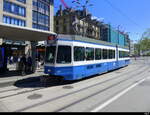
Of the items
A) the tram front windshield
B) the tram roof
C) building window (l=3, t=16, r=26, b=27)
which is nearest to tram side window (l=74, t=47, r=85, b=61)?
the tram front windshield

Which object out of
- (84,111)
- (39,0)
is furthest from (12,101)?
(39,0)

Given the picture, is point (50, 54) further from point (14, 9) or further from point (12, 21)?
point (14, 9)

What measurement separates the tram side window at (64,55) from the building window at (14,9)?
1069 inches

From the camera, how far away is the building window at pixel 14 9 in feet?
106

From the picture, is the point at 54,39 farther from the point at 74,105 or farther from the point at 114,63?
the point at 114,63

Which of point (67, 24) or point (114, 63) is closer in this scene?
point (114, 63)

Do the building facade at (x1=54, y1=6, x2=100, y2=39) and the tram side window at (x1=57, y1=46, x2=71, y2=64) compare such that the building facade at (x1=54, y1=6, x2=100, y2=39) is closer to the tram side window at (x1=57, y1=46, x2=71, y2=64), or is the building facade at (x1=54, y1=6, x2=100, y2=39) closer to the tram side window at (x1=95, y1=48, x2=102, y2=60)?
the tram side window at (x1=95, y1=48, x2=102, y2=60)

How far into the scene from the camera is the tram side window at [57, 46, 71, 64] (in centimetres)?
995

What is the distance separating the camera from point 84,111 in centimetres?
542

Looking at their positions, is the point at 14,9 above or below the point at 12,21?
above

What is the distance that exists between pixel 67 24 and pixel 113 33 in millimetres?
16281

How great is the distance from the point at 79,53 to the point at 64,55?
1.26m

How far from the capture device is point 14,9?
34.1 m

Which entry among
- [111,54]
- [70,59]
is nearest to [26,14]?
[111,54]
